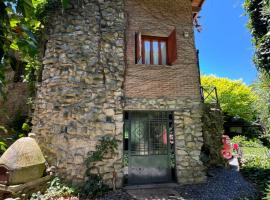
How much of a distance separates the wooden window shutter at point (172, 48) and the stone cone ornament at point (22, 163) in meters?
5.05

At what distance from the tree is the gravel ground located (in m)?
16.6

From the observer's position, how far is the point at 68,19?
729 centimetres

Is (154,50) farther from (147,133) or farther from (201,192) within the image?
(201,192)

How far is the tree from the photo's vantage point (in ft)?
75.0

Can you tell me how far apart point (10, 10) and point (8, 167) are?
5597 mm

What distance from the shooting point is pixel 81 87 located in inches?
271

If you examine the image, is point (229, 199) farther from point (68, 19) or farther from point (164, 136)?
point (68, 19)

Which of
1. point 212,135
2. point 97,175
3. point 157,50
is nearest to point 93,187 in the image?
point 97,175

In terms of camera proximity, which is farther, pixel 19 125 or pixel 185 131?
pixel 19 125

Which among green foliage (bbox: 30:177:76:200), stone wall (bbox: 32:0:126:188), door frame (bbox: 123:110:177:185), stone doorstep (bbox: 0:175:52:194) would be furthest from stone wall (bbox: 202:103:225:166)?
stone doorstep (bbox: 0:175:52:194)

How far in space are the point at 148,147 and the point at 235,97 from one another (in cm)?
1943

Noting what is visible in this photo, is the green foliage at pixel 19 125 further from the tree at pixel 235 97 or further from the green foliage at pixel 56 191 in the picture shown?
the tree at pixel 235 97

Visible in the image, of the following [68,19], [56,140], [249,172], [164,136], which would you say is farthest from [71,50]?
[249,172]

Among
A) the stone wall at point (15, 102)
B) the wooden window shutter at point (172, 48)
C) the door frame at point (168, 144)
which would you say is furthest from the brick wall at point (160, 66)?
the stone wall at point (15, 102)
